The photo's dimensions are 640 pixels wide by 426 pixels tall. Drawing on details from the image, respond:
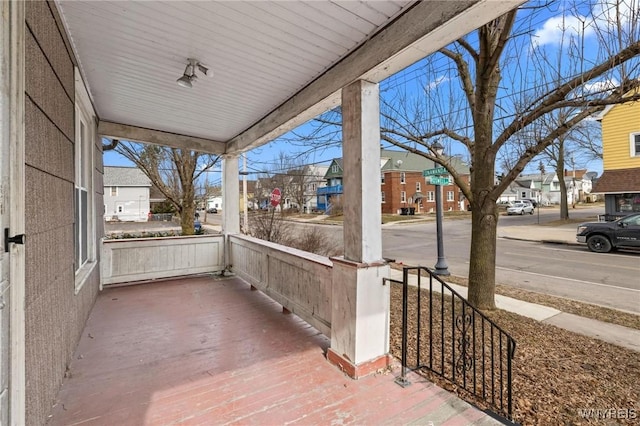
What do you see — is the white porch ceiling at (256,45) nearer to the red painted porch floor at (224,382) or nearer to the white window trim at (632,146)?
the red painted porch floor at (224,382)

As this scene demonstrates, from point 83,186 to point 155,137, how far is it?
1.84m

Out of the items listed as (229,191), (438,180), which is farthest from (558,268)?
(229,191)

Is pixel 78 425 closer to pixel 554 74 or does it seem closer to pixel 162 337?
pixel 162 337

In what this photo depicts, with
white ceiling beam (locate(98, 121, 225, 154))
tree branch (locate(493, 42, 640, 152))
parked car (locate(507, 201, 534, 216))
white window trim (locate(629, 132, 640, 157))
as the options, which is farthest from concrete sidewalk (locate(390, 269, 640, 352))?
parked car (locate(507, 201, 534, 216))

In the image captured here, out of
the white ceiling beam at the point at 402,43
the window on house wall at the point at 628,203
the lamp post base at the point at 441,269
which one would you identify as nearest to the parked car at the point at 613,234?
the window on house wall at the point at 628,203

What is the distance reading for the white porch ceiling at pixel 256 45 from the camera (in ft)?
6.73

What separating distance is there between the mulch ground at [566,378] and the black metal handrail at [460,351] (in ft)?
0.17

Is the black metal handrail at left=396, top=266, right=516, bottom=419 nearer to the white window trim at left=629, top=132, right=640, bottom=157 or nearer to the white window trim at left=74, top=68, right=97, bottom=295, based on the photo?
the white window trim at left=74, top=68, right=97, bottom=295

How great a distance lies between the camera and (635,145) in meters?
13.3

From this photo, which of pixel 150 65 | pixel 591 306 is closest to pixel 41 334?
pixel 150 65

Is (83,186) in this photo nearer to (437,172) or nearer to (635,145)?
(437,172)

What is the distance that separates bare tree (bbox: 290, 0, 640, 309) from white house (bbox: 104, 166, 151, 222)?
33893 mm

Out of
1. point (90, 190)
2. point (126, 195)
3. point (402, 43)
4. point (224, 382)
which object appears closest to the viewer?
point (402, 43)

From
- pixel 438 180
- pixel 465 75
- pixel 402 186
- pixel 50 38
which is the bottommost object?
pixel 438 180
